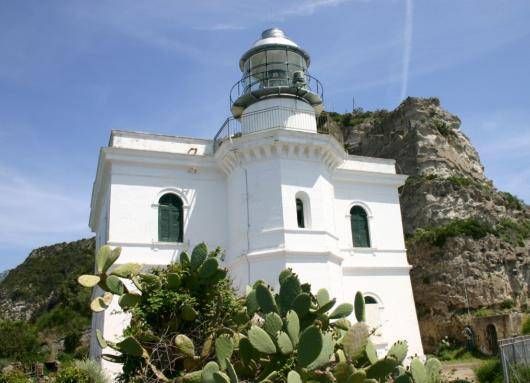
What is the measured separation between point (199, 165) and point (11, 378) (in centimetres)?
910

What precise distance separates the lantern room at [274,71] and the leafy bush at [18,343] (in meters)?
16.8

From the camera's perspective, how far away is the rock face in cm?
2555

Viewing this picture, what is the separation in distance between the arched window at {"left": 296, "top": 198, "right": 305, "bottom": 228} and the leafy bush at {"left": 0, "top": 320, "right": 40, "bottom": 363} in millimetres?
16374

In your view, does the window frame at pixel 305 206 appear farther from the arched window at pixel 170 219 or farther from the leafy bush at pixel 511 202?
the leafy bush at pixel 511 202

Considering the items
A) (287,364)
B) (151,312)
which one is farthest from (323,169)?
(287,364)

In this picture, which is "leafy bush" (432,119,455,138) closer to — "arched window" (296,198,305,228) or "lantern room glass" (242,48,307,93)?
"lantern room glass" (242,48,307,93)

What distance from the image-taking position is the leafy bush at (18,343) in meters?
26.1

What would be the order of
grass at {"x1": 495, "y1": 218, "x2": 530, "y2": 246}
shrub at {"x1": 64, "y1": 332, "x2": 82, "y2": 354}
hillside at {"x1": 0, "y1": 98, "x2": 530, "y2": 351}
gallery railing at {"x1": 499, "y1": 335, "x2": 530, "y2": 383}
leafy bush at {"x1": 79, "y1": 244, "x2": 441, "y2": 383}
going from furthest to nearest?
shrub at {"x1": 64, "y1": 332, "x2": 82, "y2": 354}
grass at {"x1": 495, "y1": 218, "x2": 530, "y2": 246}
hillside at {"x1": 0, "y1": 98, "x2": 530, "y2": 351}
gallery railing at {"x1": 499, "y1": 335, "x2": 530, "y2": 383}
leafy bush at {"x1": 79, "y1": 244, "x2": 441, "y2": 383}

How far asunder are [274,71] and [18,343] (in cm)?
1922

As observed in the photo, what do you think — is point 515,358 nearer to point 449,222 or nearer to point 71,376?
point 71,376

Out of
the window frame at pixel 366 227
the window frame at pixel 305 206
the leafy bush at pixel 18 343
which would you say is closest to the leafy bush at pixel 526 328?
the window frame at pixel 366 227

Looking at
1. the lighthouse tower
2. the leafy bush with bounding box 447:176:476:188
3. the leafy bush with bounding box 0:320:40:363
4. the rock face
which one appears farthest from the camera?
the leafy bush with bounding box 447:176:476:188

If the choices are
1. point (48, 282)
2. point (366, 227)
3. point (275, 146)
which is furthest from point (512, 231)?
point (48, 282)

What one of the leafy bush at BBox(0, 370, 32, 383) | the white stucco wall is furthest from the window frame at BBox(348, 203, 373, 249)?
the leafy bush at BBox(0, 370, 32, 383)
